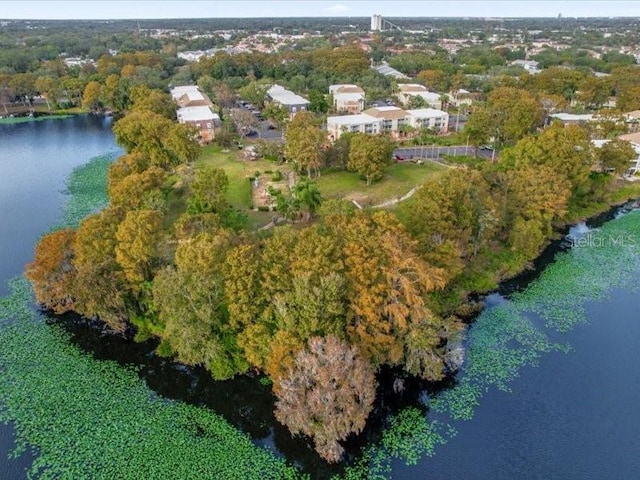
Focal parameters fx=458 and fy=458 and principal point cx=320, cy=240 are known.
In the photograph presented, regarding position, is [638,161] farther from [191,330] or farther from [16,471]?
[16,471]

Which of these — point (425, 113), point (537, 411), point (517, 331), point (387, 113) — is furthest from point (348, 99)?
point (537, 411)

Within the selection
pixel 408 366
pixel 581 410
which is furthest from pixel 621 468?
pixel 408 366

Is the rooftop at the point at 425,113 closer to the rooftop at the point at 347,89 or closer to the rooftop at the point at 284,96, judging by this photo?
the rooftop at the point at 347,89

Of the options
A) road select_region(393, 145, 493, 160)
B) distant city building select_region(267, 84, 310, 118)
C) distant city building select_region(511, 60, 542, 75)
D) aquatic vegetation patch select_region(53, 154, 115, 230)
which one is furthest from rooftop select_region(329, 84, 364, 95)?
distant city building select_region(511, 60, 542, 75)

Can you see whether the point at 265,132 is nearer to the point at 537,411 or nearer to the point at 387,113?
the point at 387,113

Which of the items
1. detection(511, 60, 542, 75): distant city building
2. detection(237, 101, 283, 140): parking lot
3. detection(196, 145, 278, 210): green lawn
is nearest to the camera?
detection(196, 145, 278, 210): green lawn

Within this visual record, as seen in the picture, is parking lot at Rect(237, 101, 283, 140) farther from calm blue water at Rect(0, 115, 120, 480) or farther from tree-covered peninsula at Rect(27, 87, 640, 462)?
tree-covered peninsula at Rect(27, 87, 640, 462)

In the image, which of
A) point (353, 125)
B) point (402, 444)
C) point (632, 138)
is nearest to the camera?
point (402, 444)
